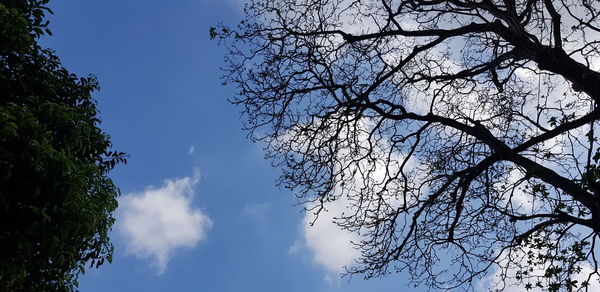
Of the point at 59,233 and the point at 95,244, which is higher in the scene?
the point at 95,244

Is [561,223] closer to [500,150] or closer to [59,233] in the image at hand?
[500,150]

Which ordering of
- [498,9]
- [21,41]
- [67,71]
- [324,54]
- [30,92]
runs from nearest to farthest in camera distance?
[21,41], [30,92], [67,71], [498,9], [324,54]

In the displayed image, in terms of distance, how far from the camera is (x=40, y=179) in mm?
4871

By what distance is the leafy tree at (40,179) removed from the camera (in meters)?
4.70

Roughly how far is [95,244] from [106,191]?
669 millimetres

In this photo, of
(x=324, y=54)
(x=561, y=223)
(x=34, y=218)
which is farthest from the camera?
(x=324, y=54)

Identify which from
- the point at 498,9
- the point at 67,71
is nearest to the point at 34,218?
the point at 67,71

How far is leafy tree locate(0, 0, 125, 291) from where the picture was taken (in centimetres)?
470

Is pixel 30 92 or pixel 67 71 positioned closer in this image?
pixel 30 92

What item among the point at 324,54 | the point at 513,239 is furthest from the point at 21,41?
the point at 513,239

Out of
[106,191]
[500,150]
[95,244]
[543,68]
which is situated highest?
[543,68]

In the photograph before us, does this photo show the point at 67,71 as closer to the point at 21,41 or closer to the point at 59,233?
the point at 21,41

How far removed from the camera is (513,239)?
326 inches

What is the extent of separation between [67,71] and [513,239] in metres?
7.60
